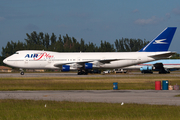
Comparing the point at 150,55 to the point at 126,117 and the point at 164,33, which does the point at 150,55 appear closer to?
the point at 164,33

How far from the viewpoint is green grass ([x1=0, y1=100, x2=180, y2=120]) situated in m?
11.7

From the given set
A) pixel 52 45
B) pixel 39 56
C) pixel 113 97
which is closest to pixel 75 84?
pixel 113 97

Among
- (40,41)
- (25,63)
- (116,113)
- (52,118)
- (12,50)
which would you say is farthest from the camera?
(40,41)

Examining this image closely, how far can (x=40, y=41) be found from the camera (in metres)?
144

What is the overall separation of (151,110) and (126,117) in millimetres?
2201

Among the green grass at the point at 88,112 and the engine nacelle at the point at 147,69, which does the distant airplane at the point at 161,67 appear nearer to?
the engine nacelle at the point at 147,69

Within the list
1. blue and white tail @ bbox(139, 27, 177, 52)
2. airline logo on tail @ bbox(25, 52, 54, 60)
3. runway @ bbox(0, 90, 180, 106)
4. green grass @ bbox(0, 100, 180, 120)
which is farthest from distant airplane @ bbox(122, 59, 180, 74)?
green grass @ bbox(0, 100, 180, 120)

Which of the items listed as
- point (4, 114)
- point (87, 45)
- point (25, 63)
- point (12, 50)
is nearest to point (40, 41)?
point (12, 50)

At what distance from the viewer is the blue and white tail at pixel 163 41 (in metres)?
61.1

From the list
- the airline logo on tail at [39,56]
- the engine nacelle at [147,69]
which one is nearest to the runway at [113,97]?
the airline logo on tail at [39,56]

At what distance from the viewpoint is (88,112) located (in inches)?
515

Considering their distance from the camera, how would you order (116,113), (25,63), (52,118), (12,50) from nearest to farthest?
(52,118) → (116,113) → (25,63) → (12,50)

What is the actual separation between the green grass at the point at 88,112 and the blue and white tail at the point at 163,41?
160 ft

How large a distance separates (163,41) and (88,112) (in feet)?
168
